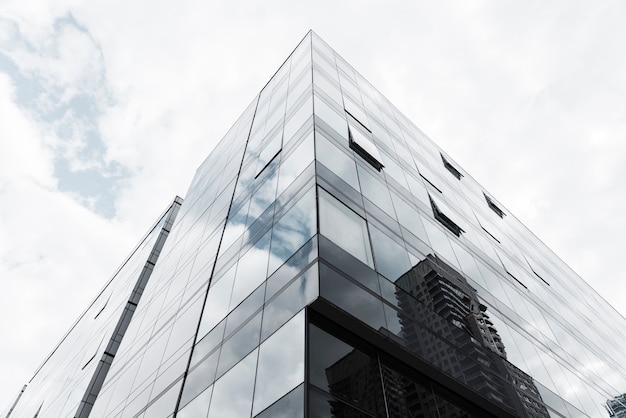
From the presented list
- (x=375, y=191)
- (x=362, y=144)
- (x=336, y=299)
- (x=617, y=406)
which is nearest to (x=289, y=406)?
(x=336, y=299)

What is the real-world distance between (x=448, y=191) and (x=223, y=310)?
17106 mm

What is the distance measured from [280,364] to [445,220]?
13708mm

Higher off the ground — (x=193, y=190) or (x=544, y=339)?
(x=193, y=190)

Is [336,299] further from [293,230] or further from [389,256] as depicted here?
[389,256]

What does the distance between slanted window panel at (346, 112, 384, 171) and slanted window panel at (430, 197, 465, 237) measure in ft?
12.2

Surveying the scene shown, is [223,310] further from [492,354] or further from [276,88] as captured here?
[276,88]

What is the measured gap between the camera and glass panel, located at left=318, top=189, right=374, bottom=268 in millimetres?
13227

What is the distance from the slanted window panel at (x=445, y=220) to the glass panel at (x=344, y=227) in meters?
7.77

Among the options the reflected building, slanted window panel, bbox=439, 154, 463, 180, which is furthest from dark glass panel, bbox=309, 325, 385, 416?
slanted window panel, bbox=439, 154, 463, 180

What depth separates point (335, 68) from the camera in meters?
27.0

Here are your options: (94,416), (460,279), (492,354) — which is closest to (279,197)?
(460,279)

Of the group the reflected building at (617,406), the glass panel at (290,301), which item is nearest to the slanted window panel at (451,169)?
the reflected building at (617,406)

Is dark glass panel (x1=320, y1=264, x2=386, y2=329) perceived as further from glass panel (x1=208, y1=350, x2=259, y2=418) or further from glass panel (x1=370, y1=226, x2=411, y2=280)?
glass panel (x1=208, y1=350, x2=259, y2=418)

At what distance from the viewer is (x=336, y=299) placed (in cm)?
1137
